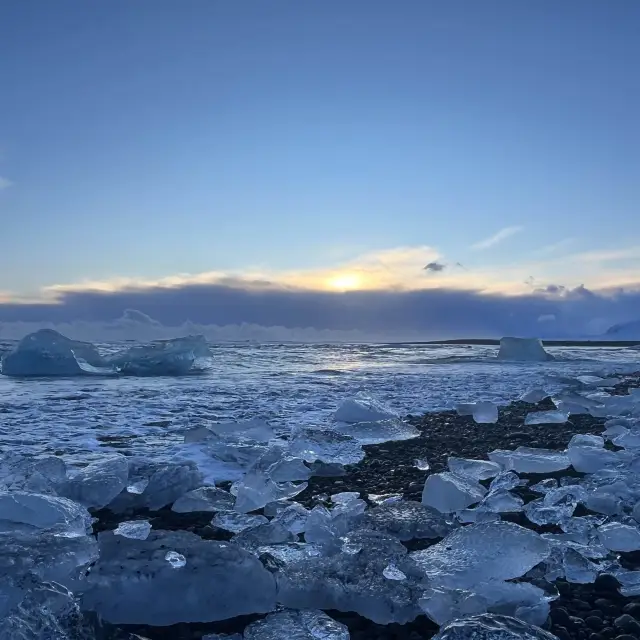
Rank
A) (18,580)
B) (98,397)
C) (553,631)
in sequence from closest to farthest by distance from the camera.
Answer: (18,580)
(553,631)
(98,397)

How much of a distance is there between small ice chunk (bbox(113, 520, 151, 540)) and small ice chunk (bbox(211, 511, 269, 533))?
0.35m

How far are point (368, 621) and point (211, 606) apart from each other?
575 mm

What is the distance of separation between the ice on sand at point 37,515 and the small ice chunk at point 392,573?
149cm

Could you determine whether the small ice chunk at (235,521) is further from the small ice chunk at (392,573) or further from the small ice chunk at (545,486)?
the small ice chunk at (545,486)

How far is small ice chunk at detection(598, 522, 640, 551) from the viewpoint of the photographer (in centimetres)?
255

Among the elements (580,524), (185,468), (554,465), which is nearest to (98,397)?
(185,468)

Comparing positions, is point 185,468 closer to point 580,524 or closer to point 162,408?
point 580,524

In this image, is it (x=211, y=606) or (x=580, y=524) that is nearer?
(x=211, y=606)

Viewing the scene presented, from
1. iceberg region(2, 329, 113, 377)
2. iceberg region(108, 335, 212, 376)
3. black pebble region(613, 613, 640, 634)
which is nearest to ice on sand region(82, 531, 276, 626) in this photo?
black pebble region(613, 613, 640, 634)

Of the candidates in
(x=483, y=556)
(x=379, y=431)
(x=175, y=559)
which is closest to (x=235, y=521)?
(x=175, y=559)

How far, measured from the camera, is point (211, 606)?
2.03m

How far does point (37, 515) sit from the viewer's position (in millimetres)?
2695

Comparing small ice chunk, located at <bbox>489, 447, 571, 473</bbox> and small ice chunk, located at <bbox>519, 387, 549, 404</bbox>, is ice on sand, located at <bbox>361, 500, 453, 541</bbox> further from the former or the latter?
small ice chunk, located at <bbox>519, 387, 549, 404</bbox>

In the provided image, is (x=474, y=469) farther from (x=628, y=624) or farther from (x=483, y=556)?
(x=628, y=624)
